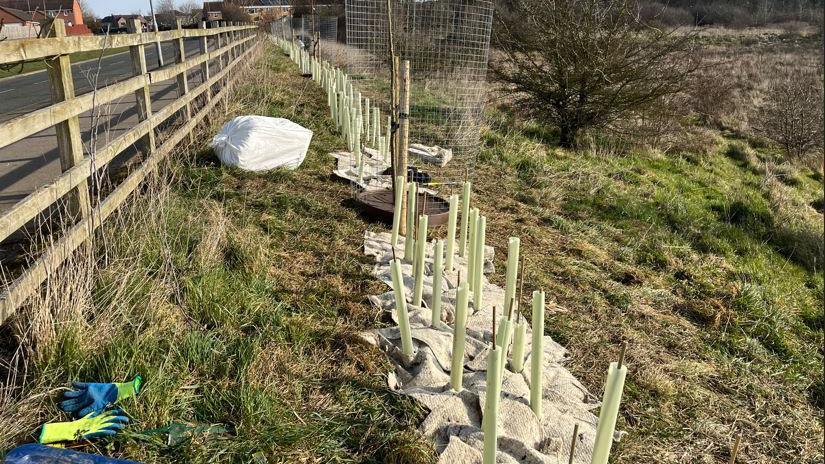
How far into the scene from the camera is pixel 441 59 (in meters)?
8.63

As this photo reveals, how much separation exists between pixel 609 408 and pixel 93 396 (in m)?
1.90

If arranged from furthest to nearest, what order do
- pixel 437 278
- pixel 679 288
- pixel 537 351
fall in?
pixel 679 288
pixel 437 278
pixel 537 351

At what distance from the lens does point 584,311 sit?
4.04 m

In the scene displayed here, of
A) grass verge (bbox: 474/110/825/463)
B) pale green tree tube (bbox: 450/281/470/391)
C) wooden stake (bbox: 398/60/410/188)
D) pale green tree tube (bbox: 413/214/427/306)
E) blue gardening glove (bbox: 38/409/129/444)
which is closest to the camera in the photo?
blue gardening glove (bbox: 38/409/129/444)

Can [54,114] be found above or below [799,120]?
above

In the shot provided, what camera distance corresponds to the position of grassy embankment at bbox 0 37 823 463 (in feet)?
7.97

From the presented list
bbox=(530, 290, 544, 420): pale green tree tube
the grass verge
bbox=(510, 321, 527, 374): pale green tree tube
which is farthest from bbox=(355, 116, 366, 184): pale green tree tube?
bbox=(530, 290, 544, 420): pale green tree tube

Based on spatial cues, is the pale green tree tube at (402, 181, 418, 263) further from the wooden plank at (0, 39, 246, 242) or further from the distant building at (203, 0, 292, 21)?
the distant building at (203, 0, 292, 21)

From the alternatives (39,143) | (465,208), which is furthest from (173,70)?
(465,208)

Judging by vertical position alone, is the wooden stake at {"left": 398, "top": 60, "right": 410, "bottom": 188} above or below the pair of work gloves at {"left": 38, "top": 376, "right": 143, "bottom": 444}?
above

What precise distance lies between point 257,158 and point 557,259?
119 inches

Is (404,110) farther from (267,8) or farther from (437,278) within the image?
(267,8)

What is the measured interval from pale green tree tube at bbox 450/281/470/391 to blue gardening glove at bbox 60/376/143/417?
1.35 metres

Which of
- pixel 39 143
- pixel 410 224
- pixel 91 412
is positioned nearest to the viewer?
pixel 91 412
